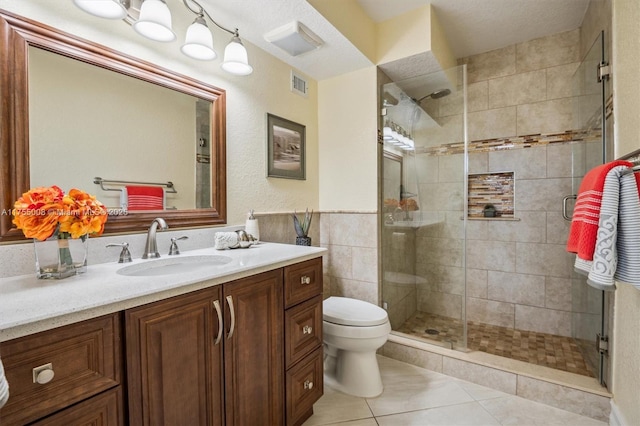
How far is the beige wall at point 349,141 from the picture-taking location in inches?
91.7

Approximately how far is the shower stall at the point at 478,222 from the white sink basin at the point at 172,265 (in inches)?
55.5

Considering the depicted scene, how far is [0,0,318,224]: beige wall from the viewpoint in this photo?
3.97 feet

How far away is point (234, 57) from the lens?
162 cm

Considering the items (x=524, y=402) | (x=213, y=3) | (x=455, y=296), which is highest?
(x=213, y=3)

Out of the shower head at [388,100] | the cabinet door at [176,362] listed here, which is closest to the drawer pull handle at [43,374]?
the cabinet door at [176,362]

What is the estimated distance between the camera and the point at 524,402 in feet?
5.74

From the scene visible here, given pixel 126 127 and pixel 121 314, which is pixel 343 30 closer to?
pixel 126 127

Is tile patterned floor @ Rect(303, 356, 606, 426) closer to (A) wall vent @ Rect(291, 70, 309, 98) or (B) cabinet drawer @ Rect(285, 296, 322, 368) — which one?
(B) cabinet drawer @ Rect(285, 296, 322, 368)

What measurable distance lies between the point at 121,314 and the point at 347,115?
2.10m

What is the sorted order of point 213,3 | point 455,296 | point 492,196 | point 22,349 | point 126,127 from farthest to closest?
point 492,196
point 455,296
point 213,3
point 126,127
point 22,349

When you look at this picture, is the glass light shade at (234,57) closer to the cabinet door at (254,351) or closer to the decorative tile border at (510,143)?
the cabinet door at (254,351)

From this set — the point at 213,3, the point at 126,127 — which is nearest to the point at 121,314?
the point at 126,127

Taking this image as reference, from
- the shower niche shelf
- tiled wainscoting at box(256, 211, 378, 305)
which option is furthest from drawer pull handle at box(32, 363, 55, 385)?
the shower niche shelf

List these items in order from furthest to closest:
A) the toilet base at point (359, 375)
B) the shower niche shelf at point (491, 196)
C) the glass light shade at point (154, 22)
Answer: the shower niche shelf at point (491, 196)
the toilet base at point (359, 375)
the glass light shade at point (154, 22)
